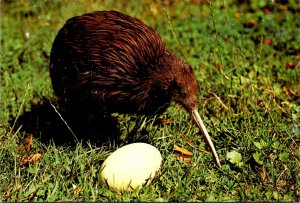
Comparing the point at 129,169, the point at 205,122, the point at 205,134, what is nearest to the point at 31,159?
the point at 129,169

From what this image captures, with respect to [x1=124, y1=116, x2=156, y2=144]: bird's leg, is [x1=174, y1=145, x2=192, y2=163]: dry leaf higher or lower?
lower

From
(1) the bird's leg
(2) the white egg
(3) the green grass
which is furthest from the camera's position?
(1) the bird's leg

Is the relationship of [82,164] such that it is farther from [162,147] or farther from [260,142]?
[260,142]

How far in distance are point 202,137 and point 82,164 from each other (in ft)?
2.94

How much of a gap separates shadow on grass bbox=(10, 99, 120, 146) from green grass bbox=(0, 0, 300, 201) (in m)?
0.08

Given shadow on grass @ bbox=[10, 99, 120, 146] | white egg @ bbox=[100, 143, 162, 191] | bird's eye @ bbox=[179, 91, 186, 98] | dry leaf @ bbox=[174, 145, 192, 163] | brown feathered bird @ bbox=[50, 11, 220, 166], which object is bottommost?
dry leaf @ bbox=[174, 145, 192, 163]

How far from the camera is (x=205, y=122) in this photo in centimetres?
360

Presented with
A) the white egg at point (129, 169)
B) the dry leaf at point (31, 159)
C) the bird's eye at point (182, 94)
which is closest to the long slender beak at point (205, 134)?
the bird's eye at point (182, 94)

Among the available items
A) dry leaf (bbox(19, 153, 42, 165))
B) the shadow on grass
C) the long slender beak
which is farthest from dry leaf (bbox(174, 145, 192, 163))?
dry leaf (bbox(19, 153, 42, 165))

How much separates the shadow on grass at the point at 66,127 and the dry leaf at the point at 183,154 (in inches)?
17.8

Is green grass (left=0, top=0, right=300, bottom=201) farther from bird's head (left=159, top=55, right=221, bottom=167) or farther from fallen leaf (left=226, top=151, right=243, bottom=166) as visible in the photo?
bird's head (left=159, top=55, right=221, bottom=167)

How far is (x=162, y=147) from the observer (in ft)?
11.0

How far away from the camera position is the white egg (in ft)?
9.09

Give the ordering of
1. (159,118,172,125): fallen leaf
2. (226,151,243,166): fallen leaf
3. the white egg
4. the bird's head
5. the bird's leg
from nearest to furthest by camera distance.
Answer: the white egg → (226,151,243,166): fallen leaf → the bird's head → the bird's leg → (159,118,172,125): fallen leaf
